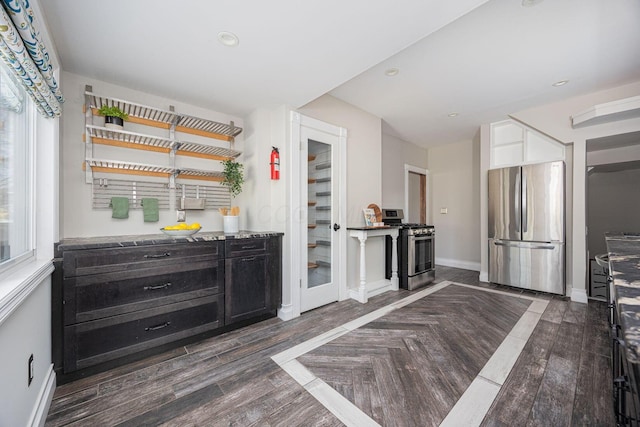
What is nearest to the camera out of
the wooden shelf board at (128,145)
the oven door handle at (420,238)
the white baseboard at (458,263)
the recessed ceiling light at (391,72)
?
the wooden shelf board at (128,145)

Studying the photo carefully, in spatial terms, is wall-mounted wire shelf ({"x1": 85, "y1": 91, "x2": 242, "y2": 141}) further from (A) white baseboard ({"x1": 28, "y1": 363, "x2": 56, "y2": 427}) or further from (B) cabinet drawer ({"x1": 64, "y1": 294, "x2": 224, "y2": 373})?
(A) white baseboard ({"x1": 28, "y1": 363, "x2": 56, "y2": 427})

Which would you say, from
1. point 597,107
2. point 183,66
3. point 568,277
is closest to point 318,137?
point 183,66

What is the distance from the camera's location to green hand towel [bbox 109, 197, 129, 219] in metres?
2.40

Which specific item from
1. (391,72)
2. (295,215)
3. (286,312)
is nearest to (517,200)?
(391,72)

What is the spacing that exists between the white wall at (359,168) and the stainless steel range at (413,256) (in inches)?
11.6

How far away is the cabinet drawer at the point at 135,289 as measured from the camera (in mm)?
1780

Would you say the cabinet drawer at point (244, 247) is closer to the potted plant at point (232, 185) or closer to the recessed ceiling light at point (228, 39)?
the potted plant at point (232, 185)

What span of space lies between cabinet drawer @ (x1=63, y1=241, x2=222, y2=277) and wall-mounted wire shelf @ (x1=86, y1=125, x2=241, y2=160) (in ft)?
3.49

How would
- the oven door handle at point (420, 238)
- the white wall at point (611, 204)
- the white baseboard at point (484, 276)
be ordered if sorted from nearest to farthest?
the oven door handle at point (420, 238), the white baseboard at point (484, 276), the white wall at point (611, 204)

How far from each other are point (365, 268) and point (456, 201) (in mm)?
3106

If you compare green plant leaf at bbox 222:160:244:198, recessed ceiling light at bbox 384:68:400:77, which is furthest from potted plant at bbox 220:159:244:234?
recessed ceiling light at bbox 384:68:400:77

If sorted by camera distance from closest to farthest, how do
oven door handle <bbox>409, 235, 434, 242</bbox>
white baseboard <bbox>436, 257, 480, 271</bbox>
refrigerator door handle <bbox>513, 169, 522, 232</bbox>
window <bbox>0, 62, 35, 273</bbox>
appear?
window <bbox>0, 62, 35, 273</bbox> < refrigerator door handle <bbox>513, 169, 522, 232</bbox> < oven door handle <bbox>409, 235, 434, 242</bbox> < white baseboard <bbox>436, 257, 480, 271</bbox>

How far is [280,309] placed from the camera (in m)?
2.83

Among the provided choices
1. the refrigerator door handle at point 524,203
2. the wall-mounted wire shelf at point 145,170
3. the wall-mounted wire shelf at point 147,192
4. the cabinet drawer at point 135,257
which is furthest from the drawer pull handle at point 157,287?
the refrigerator door handle at point 524,203
